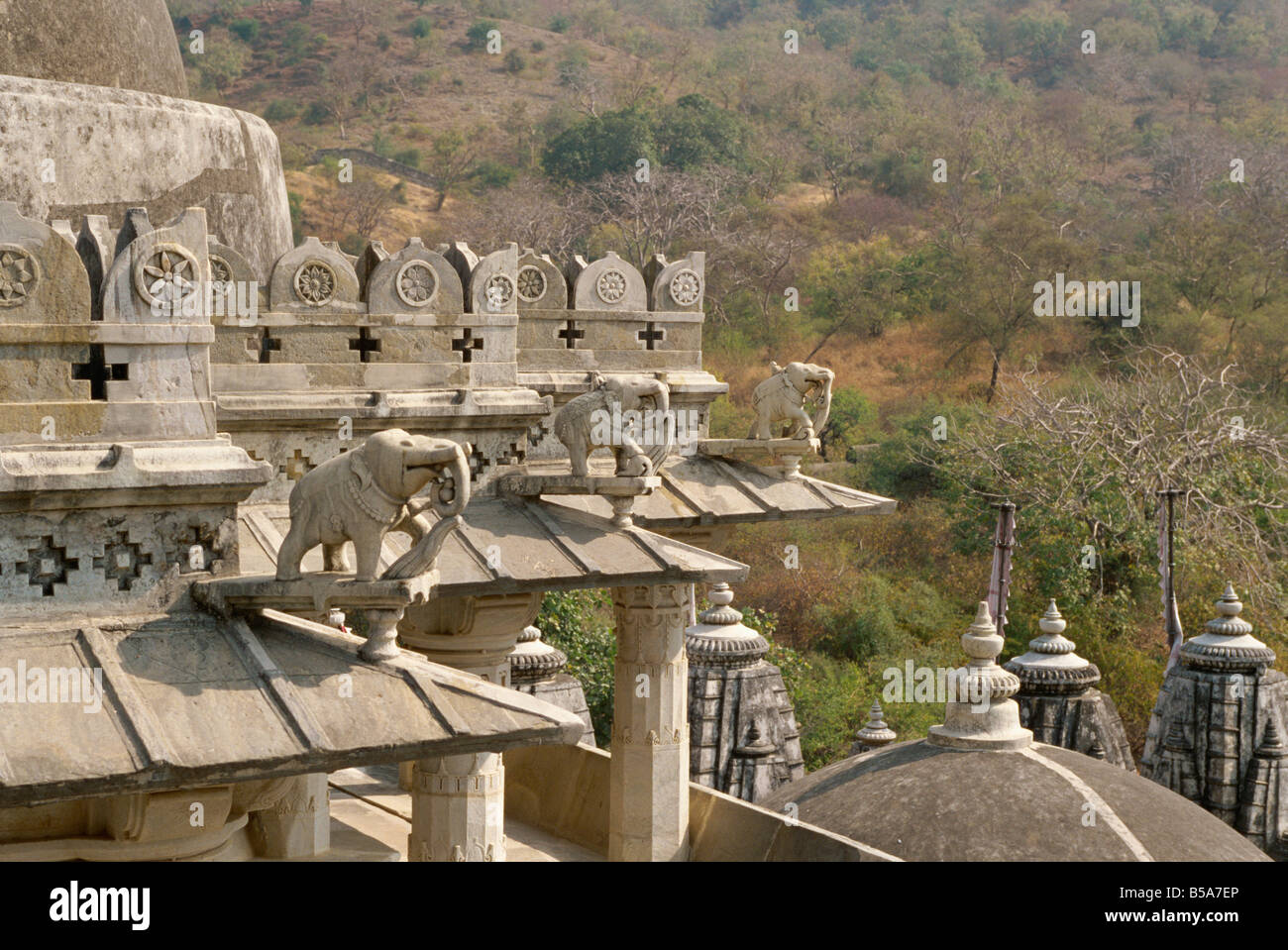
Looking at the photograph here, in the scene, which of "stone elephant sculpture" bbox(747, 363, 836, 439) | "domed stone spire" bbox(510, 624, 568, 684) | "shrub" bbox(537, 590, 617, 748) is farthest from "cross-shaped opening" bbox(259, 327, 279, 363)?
"shrub" bbox(537, 590, 617, 748)

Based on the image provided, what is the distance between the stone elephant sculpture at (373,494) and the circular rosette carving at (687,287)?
617cm

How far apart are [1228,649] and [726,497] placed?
8066 mm

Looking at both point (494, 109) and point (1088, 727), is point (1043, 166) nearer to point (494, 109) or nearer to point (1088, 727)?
point (494, 109)

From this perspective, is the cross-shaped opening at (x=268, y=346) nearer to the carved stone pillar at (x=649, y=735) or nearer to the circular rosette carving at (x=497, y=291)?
the circular rosette carving at (x=497, y=291)

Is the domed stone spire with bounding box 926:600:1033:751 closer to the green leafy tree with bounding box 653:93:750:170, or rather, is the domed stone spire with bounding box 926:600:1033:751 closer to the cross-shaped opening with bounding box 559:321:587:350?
the cross-shaped opening with bounding box 559:321:587:350

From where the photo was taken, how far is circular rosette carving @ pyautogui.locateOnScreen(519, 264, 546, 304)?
42.6 ft

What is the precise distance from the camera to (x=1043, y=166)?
6203 cm

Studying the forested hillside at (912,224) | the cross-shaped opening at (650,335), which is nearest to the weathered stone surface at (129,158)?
the cross-shaped opening at (650,335)

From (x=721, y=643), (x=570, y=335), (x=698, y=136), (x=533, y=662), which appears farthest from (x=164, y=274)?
(x=698, y=136)

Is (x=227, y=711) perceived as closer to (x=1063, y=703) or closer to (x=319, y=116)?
(x=1063, y=703)

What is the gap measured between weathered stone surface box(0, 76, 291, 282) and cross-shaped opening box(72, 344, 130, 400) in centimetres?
176

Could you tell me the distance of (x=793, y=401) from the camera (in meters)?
13.4

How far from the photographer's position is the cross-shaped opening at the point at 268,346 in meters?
10.5

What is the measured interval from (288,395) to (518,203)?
143 ft
